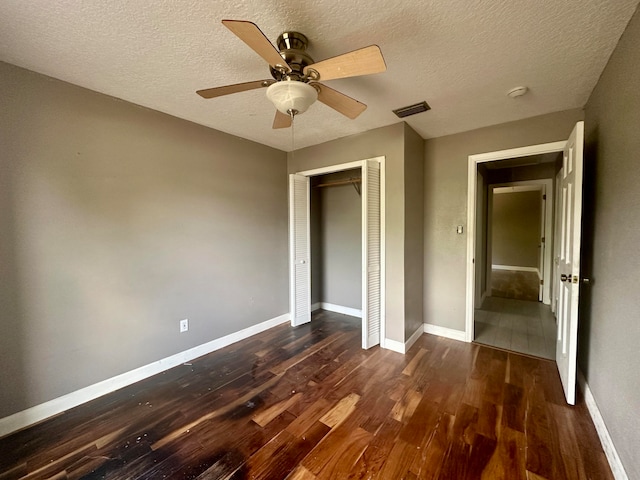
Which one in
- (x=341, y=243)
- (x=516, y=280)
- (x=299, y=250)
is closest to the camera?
(x=299, y=250)

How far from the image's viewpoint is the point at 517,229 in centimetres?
776

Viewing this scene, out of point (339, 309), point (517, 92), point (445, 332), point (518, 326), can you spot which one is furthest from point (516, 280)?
point (517, 92)

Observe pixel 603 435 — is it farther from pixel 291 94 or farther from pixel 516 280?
pixel 516 280

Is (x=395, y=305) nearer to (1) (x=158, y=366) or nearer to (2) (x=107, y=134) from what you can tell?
(1) (x=158, y=366)

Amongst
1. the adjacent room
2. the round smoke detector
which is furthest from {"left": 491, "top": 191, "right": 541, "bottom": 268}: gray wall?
the round smoke detector

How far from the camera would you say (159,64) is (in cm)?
174

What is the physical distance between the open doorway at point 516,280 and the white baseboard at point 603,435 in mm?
712

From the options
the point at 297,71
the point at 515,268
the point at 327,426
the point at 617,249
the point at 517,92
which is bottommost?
the point at 327,426

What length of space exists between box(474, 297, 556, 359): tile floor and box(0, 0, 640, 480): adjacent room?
0.04 m

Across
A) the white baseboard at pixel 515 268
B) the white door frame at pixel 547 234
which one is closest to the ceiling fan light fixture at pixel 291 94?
the white door frame at pixel 547 234

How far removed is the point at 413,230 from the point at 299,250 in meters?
1.47

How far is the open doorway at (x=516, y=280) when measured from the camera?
307cm

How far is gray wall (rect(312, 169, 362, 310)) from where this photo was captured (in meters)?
3.88

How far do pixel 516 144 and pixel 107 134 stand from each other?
12.3ft
